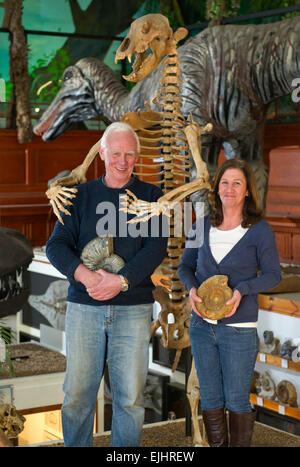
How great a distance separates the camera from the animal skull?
3.77m

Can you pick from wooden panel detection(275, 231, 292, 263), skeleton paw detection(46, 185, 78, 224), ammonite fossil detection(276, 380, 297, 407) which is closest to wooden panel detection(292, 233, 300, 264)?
wooden panel detection(275, 231, 292, 263)

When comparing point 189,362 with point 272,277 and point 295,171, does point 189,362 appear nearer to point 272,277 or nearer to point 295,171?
point 272,277

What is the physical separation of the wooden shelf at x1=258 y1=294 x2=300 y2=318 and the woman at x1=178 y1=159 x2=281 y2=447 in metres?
1.09

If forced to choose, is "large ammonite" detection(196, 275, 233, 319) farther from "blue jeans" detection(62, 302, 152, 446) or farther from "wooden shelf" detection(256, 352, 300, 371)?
"wooden shelf" detection(256, 352, 300, 371)

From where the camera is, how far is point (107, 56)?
8.38m

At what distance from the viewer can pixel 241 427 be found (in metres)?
2.59

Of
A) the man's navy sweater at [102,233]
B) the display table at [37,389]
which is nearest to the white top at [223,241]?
the man's navy sweater at [102,233]

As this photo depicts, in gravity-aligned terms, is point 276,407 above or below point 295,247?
below

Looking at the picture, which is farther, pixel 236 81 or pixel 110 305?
pixel 236 81

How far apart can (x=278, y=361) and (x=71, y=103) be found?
100 inches

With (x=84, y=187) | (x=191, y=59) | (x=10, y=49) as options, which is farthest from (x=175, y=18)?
(x=84, y=187)

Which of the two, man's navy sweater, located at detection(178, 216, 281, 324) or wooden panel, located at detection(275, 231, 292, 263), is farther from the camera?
wooden panel, located at detection(275, 231, 292, 263)

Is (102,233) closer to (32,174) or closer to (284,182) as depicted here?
(284,182)

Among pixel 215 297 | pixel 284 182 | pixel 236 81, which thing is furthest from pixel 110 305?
pixel 284 182
